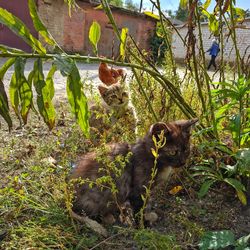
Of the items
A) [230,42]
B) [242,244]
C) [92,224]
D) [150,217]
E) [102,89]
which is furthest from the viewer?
[230,42]

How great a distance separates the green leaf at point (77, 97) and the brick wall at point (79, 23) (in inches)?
617

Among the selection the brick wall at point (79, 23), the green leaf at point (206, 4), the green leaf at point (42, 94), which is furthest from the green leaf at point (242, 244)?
the brick wall at point (79, 23)

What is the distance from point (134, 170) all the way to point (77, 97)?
1.17 metres

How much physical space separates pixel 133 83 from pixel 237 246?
2223mm

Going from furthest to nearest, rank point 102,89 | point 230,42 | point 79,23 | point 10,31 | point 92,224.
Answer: point 79,23 → point 10,31 → point 230,42 → point 102,89 → point 92,224

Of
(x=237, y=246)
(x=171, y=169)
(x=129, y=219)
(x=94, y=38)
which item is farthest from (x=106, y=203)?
(x=94, y=38)

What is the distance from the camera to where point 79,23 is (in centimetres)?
1955

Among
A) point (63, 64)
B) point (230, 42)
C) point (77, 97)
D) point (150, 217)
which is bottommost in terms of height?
point (150, 217)

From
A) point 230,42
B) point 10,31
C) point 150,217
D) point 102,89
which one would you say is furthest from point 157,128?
point 10,31

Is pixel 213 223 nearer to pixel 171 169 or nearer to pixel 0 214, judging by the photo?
pixel 171 169

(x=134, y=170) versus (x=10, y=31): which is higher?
(x=10, y=31)

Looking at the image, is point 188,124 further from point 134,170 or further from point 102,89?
point 102,89

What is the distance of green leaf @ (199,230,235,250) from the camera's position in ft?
6.68

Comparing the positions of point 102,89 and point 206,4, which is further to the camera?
point 102,89
